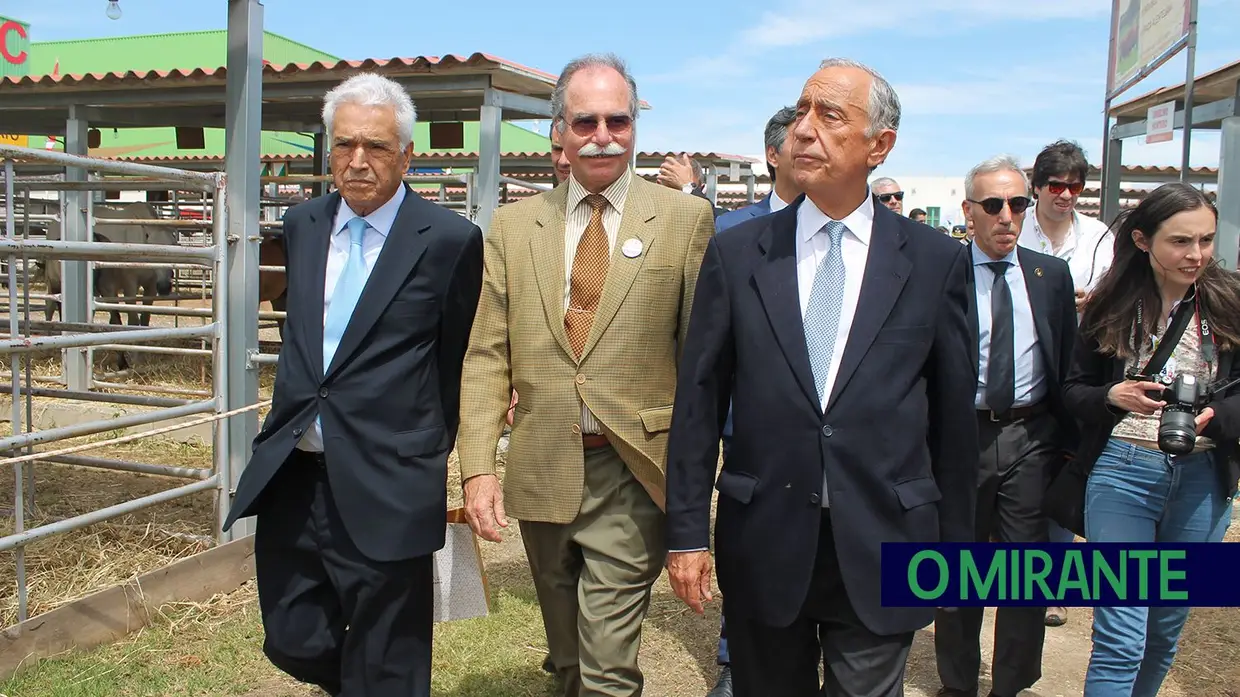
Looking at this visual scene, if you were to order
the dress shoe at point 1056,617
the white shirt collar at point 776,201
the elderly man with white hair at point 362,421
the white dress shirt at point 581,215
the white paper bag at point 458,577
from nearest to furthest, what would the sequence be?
1. the elderly man with white hair at point 362,421
2. the white dress shirt at point 581,215
3. the white paper bag at point 458,577
4. the white shirt collar at point 776,201
5. the dress shoe at point 1056,617

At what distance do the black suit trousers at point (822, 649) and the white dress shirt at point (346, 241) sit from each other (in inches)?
46.2

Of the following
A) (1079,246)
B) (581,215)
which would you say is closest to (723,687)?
(581,215)

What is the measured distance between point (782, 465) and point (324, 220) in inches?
52.6

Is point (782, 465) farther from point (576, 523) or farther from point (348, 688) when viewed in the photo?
point (348, 688)

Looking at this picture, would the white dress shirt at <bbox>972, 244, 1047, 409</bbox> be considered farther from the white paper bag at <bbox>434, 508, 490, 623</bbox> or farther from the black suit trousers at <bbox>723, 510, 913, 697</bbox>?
the white paper bag at <bbox>434, 508, 490, 623</bbox>

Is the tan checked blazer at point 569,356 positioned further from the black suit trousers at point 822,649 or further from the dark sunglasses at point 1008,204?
the dark sunglasses at point 1008,204

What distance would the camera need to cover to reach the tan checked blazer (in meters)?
2.73

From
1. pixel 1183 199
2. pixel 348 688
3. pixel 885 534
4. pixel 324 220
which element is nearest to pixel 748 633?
pixel 885 534

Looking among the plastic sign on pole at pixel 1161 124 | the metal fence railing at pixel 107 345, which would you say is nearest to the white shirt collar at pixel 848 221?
the metal fence railing at pixel 107 345

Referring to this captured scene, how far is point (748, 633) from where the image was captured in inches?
93.0

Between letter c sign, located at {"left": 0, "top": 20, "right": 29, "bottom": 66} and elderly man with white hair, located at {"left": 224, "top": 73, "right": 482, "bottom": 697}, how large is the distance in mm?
25079

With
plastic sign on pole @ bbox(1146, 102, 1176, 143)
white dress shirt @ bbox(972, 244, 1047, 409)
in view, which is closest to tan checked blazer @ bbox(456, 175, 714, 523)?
white dress shirt @ bbox(972, 244, 1047, 409)

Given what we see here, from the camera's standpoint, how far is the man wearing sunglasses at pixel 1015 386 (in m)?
3.54

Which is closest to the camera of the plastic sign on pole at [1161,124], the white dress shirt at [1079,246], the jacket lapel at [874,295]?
the jacket lapel at [874,295]
